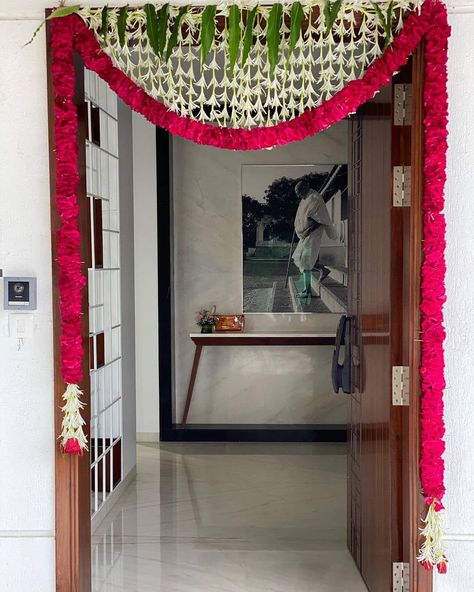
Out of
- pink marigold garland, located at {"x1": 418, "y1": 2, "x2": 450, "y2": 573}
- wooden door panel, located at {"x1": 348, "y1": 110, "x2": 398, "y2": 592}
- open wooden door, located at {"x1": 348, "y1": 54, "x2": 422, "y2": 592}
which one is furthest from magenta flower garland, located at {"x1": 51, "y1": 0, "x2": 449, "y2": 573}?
wooden door panel, located at {"x1": 348, "y1": 110, "x2": 398, "y2": 592}

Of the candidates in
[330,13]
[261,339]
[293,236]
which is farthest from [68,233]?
[293,236]

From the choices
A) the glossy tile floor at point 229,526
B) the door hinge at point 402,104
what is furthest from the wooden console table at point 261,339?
the door hinge at point 402,104

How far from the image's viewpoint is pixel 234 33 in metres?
2.46

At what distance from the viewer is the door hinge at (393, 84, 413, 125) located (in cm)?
274

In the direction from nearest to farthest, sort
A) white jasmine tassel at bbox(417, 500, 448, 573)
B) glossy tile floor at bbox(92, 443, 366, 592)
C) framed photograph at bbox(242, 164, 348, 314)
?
white jasmine tassel at bbox(417, 500, 448, 573) → glossy tile floor at bbox(92, 443, 366, 592) → framed photograph at bbox(242, 164, 348, 314)

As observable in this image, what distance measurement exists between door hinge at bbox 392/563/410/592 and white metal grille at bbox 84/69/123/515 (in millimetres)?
2140

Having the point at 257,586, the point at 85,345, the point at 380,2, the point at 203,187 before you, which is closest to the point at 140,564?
the point at 257,586

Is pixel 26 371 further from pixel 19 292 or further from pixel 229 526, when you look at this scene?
pixel 229 526

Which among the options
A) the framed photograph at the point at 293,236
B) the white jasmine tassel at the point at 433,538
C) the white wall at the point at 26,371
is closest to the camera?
the white jasmine tassel at the point at 433,538

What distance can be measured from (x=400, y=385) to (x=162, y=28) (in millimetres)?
1519

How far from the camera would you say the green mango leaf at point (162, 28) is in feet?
8.27

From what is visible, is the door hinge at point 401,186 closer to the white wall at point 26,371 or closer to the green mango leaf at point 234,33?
the green mango leaf at point 234,33

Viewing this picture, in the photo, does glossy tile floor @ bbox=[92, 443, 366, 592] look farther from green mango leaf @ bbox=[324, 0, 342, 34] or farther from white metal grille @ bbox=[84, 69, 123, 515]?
green mango leaf @ bbox=[324, 0, 342, 34]

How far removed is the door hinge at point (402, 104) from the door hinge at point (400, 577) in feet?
5.37
